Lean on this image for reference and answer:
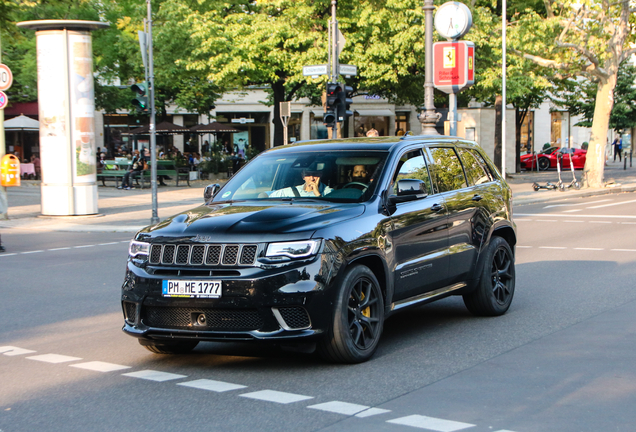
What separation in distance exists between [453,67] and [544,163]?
86.9 ft

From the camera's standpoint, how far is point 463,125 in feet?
129

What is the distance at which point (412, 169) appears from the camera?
23.6ft

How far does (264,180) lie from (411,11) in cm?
2304

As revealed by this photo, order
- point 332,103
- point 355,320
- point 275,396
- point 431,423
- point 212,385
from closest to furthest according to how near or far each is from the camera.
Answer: point 431,423 → point 275,396 → point 212,385 → point 355,320 → point 332,103

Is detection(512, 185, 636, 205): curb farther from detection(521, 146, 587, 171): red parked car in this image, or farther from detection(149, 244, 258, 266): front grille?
detection(149, 244, 258, 266): front grille

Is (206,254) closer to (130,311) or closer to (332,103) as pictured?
(130,311)

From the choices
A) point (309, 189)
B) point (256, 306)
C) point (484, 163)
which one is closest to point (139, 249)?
point (256, 306)

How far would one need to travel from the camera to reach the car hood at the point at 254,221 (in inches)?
227

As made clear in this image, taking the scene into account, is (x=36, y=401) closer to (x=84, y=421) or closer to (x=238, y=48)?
(x=84, y=421)

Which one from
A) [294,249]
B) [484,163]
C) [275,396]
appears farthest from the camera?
[484,163]

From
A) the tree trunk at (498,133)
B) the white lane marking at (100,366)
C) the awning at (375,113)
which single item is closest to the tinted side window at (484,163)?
the white lane marking at (100,366)

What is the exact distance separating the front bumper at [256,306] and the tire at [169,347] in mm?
516

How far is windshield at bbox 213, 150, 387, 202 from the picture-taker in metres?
6.73

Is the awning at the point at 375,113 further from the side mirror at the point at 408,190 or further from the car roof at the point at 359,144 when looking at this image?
the side mirror at the point at 408,190
